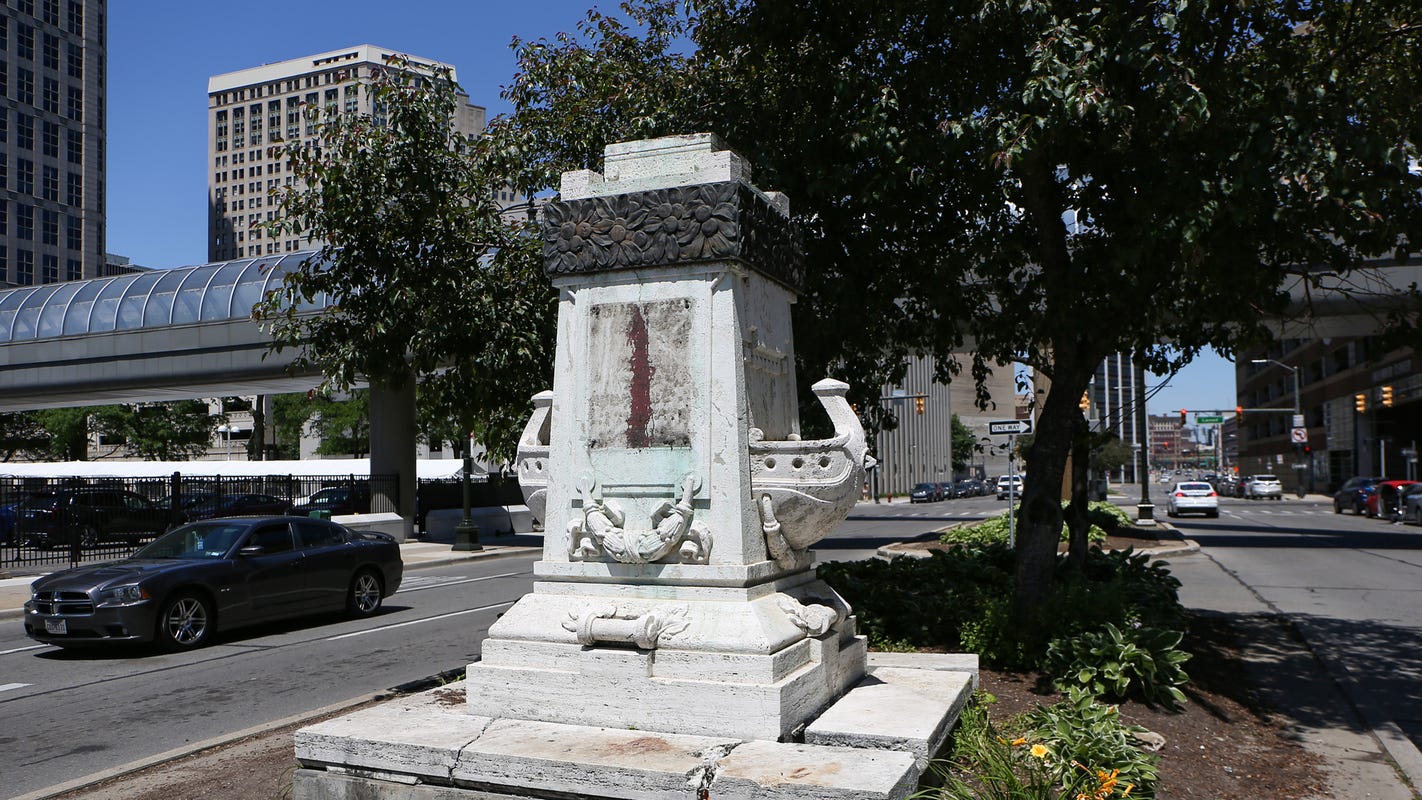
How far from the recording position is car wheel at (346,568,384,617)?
48.8 feet

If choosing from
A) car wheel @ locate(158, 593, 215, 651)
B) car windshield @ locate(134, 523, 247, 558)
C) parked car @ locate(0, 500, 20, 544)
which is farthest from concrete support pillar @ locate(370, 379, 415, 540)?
car wheel @ locate(158, 593, 215, 651)

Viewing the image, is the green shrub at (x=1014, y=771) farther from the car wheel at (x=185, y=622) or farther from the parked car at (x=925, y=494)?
the parked car at (x=925, y=494)

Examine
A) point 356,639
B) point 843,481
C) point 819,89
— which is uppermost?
point 819,89

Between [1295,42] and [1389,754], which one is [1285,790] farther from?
[1295,42]

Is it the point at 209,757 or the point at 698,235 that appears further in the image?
the point at 209,757

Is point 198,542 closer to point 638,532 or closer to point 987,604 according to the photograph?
point 987,604

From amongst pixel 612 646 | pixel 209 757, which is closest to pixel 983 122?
pixel 612 646

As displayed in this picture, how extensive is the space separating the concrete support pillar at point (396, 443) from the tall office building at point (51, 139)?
3503 inches

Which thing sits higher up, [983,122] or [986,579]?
[983,122]

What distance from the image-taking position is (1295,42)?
9781 millimetres

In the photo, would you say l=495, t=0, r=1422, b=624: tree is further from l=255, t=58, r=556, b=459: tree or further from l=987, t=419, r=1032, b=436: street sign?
l=987, t=419, r=1032, b=436: street sign

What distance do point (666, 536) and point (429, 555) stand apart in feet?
73.5

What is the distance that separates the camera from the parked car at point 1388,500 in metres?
41.1

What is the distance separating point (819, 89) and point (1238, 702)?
20.4 ft
